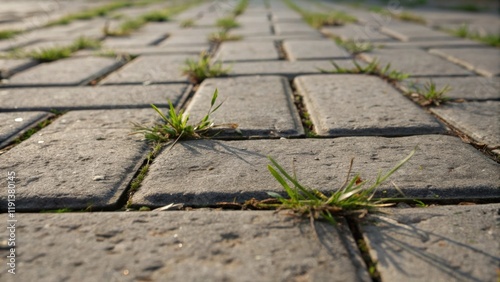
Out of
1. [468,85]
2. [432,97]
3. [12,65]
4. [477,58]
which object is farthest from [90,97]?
[477,58]

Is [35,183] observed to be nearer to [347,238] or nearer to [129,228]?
[129,228]

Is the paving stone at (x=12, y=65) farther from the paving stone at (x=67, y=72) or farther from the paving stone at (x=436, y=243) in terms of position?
the paving stone at (x=436, y=243)

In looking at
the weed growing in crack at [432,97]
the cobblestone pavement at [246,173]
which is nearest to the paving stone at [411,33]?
the cobblestone pavement at [246,173]

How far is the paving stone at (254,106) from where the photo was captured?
138cm

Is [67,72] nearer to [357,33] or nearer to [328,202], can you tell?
[328,202]

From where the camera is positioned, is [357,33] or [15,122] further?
[357,33]

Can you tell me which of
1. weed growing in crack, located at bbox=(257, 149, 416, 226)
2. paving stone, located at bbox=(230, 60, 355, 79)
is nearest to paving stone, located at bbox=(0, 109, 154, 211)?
weed growing in crack, located at bbox=(257, 149, 416, 226)

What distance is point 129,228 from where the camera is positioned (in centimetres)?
84

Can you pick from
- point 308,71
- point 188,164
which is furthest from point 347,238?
point 308,71

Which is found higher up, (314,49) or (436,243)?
(314,49)

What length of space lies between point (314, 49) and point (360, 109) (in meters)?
1.34

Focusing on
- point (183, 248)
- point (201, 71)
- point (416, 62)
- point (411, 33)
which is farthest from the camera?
point (411, 33)

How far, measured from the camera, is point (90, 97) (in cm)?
177

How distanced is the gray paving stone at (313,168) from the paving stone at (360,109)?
3.2 inches
